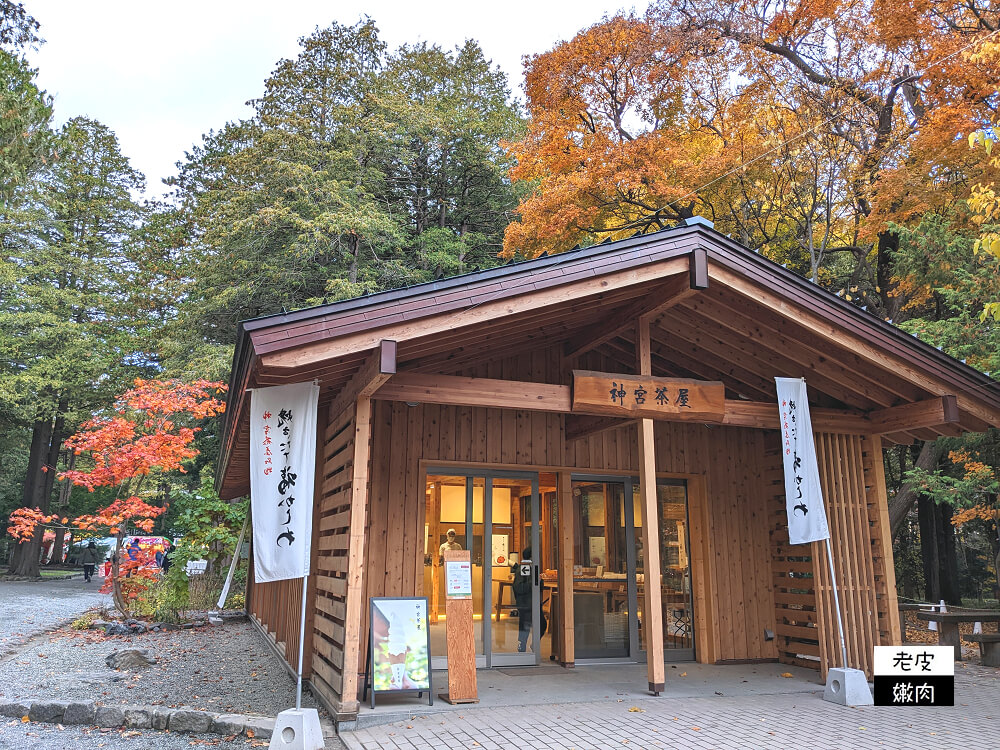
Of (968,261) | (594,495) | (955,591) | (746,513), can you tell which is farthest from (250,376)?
(955,591)

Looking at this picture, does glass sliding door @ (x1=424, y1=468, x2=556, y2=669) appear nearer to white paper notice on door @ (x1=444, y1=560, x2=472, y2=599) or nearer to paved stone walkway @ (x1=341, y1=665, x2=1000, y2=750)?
white paper notice on door @ (x1=444, y1=560, x2=472, y2=599)

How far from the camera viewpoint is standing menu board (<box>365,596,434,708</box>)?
5797 mm

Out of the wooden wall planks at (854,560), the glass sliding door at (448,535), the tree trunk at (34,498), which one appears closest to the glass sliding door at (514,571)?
the glass sliding door at (448,535)

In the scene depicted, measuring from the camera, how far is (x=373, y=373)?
5.32 m

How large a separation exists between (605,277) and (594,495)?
346cm

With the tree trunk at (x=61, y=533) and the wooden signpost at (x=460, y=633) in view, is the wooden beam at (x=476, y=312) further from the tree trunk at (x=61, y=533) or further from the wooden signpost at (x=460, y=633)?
the tree trunk at (x=61, y=533)

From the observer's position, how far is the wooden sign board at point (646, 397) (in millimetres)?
6387

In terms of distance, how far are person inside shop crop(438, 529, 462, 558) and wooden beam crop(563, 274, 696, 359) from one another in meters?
2.50

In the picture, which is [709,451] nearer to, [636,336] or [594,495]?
[594,495]

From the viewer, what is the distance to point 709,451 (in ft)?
29.4

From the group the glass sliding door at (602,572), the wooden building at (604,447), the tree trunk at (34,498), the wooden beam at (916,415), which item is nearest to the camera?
the wooden building at (604,447)

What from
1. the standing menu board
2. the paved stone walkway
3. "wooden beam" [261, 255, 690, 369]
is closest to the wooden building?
"wooden beam" [261, 255, 690, 369]

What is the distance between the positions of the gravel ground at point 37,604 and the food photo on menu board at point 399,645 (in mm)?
5939

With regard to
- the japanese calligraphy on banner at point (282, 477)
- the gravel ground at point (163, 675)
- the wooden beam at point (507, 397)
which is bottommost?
the gravel ground at point (163, 675)
